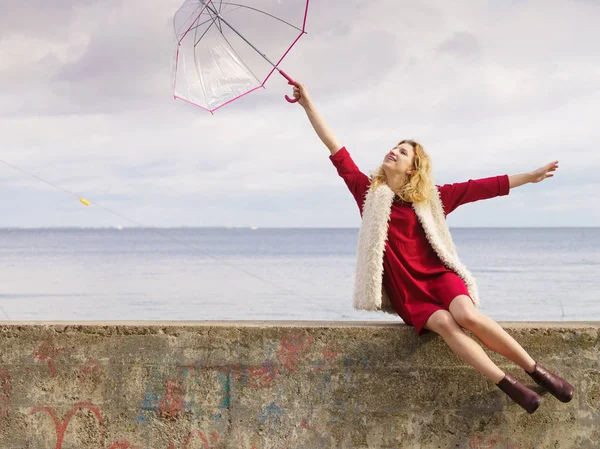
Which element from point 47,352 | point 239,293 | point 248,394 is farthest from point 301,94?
point 239,293

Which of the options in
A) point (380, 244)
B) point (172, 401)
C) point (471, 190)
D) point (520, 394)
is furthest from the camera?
point (471, 190)

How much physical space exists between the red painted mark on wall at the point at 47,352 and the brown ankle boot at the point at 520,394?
2221 millimetres

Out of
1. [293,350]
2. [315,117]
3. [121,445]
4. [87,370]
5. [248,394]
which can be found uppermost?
[315,117]

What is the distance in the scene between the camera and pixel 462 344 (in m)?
3.67

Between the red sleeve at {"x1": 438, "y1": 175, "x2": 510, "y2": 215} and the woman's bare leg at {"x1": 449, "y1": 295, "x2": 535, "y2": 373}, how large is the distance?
0.73 meters

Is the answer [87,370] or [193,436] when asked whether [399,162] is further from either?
[87,370]

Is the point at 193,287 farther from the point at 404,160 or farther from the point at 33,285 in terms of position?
the point at 404,160

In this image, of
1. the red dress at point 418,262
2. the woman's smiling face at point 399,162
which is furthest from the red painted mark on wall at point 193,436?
the woman's smiling face at point 399,162

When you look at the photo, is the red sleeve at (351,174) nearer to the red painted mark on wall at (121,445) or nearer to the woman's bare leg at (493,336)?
the woman's bare leg at (493,336)

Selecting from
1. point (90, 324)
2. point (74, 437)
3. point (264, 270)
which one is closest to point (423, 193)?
point (90, 324)

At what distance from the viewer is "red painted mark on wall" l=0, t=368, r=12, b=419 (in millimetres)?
3801

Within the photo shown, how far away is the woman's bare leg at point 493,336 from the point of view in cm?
365

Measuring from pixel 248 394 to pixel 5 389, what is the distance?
124cm

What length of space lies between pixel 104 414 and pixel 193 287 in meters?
22.3
